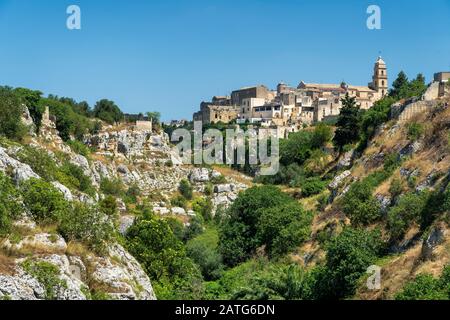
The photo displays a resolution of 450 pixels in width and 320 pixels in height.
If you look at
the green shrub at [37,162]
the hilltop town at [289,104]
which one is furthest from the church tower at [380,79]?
the green shrub at [37,162]

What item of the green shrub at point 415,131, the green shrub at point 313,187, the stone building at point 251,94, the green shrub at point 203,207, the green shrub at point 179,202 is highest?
the stone building at point 251,94

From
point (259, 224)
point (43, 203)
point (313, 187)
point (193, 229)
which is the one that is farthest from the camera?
point (193, 229)

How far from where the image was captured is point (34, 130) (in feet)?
180

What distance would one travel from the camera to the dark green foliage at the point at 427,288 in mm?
26250

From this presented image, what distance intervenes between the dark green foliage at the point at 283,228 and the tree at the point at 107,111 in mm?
29480

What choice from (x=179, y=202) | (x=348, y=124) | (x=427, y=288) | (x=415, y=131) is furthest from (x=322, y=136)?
(x=427, y=288)

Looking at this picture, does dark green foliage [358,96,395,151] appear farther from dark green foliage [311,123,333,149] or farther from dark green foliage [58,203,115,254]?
dark green foliage [58,203,115,254]

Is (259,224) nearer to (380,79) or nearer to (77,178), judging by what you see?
(77,178)

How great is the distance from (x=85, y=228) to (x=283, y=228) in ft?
62.1

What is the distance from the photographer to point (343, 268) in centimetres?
3344

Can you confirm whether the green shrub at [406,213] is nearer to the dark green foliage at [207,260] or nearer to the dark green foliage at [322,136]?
the dark green foliage at [207,260]

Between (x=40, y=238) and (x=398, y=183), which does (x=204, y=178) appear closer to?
(x=398, y=183)

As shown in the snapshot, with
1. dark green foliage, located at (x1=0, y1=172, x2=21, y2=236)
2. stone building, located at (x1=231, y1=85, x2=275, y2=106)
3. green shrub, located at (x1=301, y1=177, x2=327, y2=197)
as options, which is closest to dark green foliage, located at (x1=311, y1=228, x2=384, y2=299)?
dark green foliage, located at (x1=0, y1=172, x2=21, y2=236)

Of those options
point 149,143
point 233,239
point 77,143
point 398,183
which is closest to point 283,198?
point 233,239
